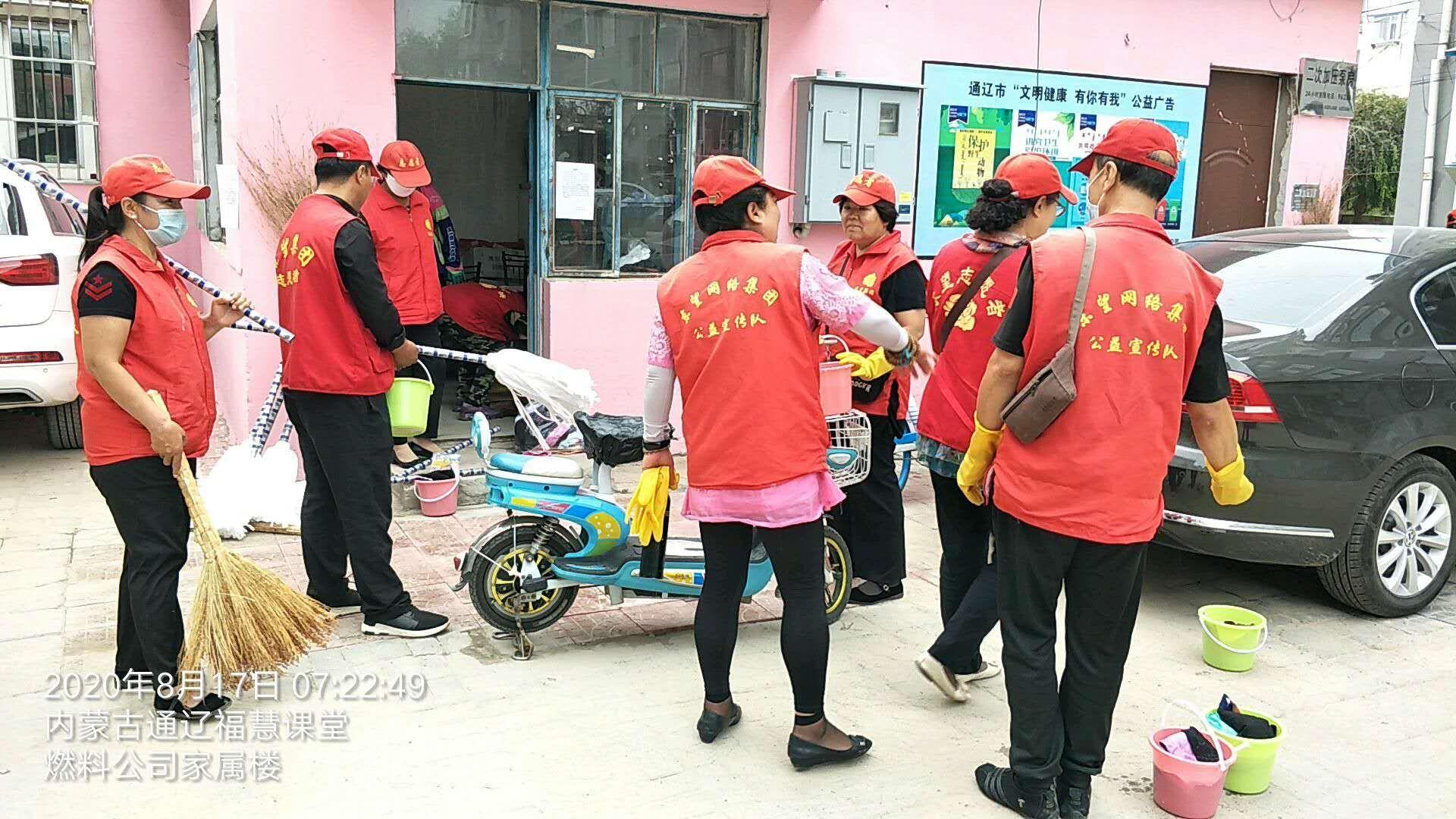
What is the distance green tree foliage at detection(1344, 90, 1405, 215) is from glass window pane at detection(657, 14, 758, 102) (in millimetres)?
23200

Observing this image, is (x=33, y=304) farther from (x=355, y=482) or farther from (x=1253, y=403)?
(x=1253, y=403)

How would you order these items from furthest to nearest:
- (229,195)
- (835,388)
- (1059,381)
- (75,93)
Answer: (75,93) → (229,195) → (835,388) → (1059,381)

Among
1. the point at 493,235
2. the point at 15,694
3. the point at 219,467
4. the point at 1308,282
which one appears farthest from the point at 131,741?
the point at 493,235

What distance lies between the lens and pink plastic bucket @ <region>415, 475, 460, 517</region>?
6238mm

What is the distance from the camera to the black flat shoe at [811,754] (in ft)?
11.6

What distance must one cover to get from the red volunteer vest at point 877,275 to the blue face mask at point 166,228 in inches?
96.5

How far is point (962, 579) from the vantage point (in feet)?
13.7

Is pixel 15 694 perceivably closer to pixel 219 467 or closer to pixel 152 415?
pixel 152 415

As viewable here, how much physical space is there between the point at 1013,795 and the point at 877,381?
1.90 metres

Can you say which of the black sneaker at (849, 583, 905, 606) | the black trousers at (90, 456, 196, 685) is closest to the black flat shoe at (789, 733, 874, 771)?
the black sneaker at (849, 583, 905, 606)

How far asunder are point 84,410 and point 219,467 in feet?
8.08

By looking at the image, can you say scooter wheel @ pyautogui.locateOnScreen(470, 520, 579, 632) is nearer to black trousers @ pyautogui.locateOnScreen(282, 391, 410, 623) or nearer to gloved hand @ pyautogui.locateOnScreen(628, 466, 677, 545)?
black trousers @ pyautogui.locateOnScreen(282, 391, 410, 623)

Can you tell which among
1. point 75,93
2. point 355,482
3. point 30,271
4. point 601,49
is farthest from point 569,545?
point 75,93

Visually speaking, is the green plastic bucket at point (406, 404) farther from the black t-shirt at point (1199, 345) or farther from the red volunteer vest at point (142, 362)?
the black t-shirt at point (1199, 345)
